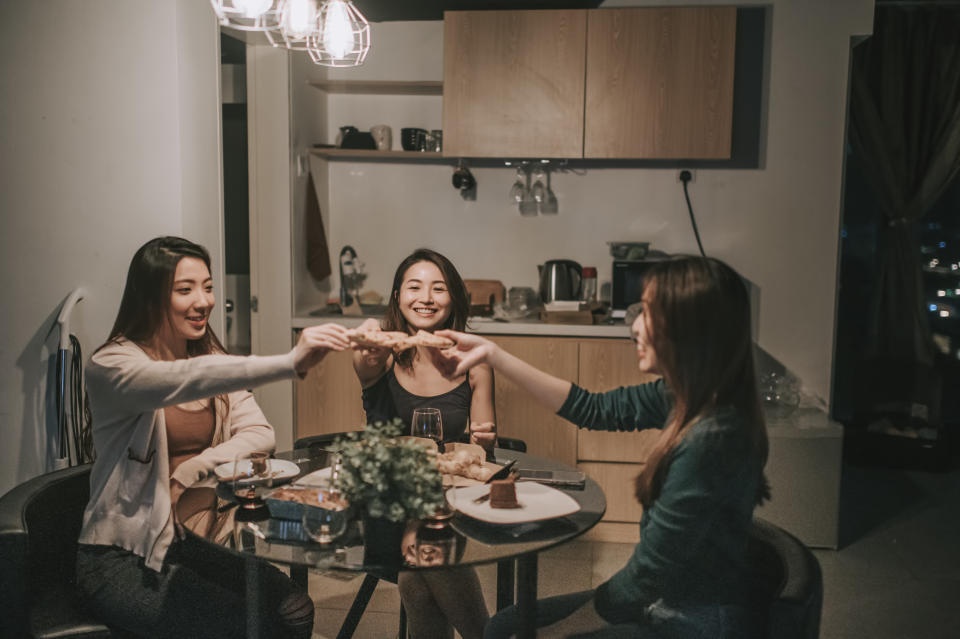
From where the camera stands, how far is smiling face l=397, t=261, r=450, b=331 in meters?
2.68

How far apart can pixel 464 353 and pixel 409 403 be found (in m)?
0.47

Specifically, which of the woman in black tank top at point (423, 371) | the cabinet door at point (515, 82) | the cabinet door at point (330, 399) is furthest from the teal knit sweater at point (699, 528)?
the cabinet door at point (515, 82)

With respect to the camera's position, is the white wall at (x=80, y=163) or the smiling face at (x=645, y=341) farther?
the white wall at (x=80, y=163)

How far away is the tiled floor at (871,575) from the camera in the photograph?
293cm

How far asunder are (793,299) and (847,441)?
1276 millimetres

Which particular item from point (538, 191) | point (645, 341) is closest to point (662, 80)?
point (538, 191)

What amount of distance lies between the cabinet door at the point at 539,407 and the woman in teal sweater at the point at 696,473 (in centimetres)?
209

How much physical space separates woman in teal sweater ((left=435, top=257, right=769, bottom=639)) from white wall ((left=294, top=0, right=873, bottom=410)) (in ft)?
9.05

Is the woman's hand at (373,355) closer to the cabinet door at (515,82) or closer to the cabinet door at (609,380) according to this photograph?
the cabinet door at (609,380)

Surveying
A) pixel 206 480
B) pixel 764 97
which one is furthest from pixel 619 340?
pixel 206 480

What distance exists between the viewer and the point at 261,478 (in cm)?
195

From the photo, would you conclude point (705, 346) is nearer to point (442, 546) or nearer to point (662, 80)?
point (442, 546)

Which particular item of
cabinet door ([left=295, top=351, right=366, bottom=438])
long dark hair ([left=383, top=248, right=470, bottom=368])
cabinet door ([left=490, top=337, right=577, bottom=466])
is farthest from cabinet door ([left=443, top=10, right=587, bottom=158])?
long dark hair ([left=383, top=248, right=470, bottom=368])

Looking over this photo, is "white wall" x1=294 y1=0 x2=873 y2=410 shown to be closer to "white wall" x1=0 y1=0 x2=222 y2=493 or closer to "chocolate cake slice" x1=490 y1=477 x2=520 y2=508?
"white wall" x1=0 y1=0 x2=222 y2=493
